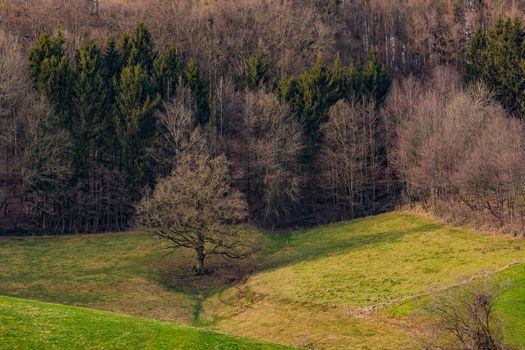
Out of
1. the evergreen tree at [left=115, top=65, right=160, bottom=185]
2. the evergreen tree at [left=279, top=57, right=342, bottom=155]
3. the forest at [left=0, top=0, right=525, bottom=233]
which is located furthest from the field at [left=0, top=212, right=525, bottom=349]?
the evergreen tree at [left=279, top=57, right=342, bottom=155]

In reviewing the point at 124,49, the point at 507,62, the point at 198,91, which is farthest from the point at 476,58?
the point at 124,49

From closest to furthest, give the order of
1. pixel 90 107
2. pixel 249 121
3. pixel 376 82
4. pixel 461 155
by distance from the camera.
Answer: pixel 461 155, pixel 90 107, pixel 249 121, pixel 376 82

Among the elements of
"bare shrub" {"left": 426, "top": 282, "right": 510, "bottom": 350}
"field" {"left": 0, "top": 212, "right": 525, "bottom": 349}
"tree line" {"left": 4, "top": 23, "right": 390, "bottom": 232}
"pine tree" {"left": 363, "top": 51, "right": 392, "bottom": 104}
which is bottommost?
"field" {"left": 0, "top": 212, "right": 525, "bottom": 349}

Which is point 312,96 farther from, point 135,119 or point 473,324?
point 473,324

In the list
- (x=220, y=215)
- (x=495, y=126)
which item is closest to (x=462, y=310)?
(x=220, y=215)

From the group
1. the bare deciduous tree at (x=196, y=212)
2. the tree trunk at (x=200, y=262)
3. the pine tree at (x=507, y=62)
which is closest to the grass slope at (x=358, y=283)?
the tree trunk at (x=200, y=262)

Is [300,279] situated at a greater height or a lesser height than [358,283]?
lesser

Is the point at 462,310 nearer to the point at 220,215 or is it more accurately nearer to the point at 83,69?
the point at 220,215

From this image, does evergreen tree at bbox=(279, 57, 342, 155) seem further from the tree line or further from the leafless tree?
the leafless tree
